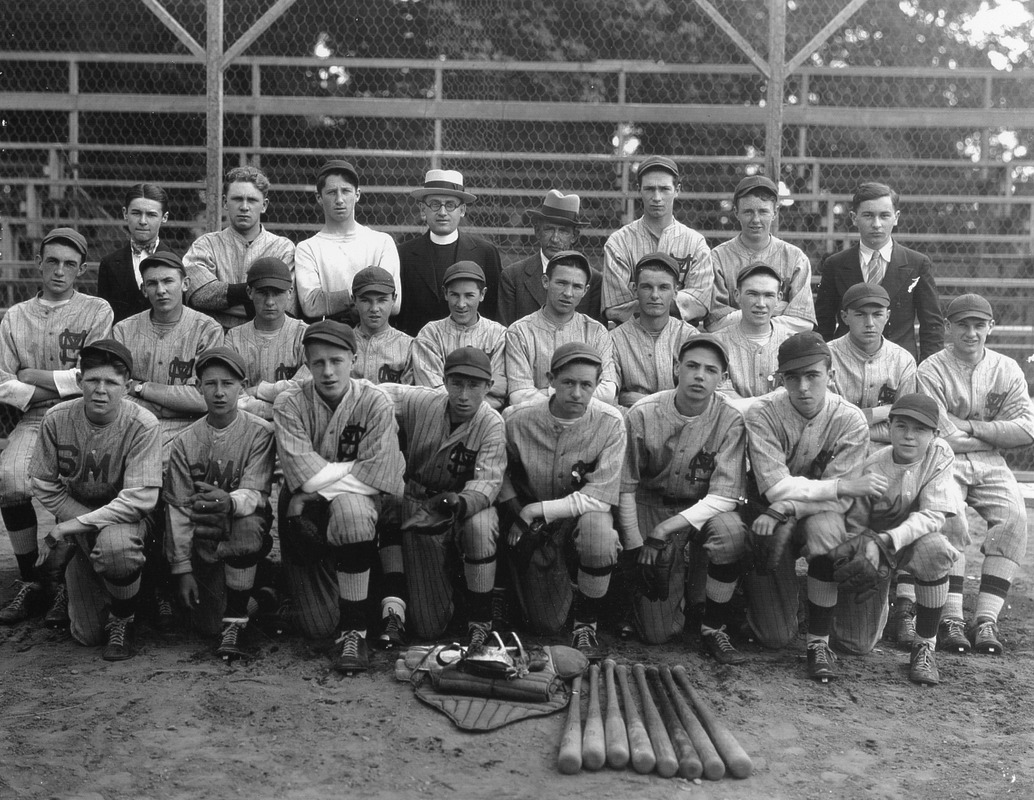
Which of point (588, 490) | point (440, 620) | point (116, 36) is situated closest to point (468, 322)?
point (588, 490)

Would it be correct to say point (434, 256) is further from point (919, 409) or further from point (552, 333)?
point (919, 409)

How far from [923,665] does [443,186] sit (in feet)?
12.3

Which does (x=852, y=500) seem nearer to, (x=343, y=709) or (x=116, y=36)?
(x=343, y=709)

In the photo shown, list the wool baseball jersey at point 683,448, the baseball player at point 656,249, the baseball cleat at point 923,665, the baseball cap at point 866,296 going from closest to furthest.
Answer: the baseball cleat at point 923,665 < the wool baseball jersey at point 683,448 < the baseball cap at point 866,296 < the baseball player at point 656,249

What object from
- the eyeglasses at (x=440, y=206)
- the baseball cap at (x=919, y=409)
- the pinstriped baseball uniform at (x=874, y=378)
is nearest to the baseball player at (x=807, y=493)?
the baseball cap at (x=919, y=409)

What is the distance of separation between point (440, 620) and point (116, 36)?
24.3ft

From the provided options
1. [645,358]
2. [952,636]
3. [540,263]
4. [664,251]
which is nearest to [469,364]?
[645,358]

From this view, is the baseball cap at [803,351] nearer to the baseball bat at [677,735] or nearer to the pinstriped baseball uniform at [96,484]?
the baseball bat at [677,735]

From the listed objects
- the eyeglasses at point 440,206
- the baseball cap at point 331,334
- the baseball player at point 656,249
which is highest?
the eyeglasses at point 440,206

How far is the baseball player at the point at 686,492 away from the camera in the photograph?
536cm

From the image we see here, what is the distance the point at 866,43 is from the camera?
36.2 feet

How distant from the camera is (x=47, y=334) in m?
6.14

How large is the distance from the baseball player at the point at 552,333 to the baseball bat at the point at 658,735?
184cm

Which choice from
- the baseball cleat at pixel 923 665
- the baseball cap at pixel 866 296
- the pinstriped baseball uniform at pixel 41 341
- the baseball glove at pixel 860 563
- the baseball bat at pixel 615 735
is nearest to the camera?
the baseball bat at pixel 615 735
